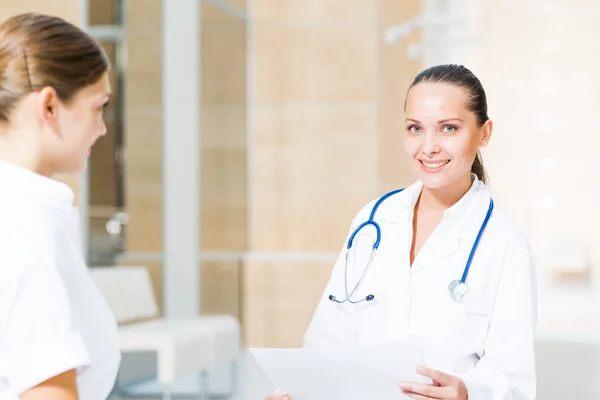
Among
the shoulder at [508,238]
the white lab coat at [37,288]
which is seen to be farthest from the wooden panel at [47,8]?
the white lab coat at [37,288]

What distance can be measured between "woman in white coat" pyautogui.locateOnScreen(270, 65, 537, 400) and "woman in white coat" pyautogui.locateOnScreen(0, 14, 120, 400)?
58 centimetres

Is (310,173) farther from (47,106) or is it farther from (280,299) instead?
(47,106)

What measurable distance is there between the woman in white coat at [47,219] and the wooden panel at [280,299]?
5.09 m

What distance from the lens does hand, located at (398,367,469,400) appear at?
1.44m

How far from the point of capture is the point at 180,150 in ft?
18.8

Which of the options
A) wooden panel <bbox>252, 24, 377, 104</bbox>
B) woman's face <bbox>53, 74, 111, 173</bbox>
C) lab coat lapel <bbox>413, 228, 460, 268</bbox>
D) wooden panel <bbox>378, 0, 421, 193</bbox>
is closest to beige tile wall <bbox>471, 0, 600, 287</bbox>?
wooden panel <bbox>378, 0, 421, 193</bbox>

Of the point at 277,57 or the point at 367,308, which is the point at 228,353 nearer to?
the point at 277,57

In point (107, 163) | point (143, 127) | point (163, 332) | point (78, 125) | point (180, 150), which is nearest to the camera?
point (78, 125)

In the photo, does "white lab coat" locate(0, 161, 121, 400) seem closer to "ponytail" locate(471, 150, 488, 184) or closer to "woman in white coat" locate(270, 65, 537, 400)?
"woman in white coat" locate(270, 65, 537, 400)

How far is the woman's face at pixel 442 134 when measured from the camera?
62.5 inches

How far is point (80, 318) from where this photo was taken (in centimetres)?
109

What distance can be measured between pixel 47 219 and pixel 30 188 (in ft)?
0.18

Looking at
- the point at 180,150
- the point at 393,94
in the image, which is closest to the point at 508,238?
the point at 180,150

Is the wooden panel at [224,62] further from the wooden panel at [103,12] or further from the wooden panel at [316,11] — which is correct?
the wooden panel at [103,12]
